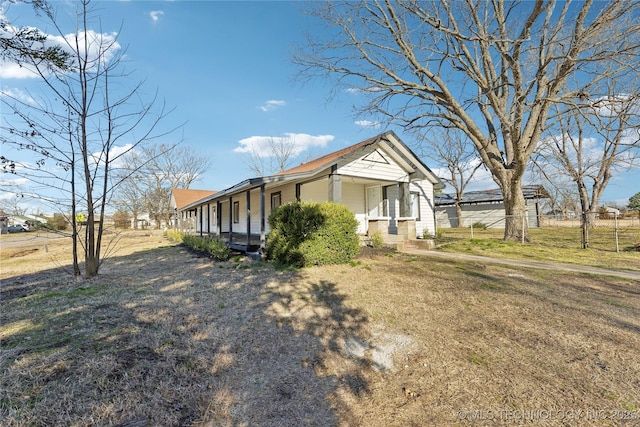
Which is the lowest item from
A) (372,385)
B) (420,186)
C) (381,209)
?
(372,385)

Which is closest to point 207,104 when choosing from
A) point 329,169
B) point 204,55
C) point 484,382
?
point 204,55

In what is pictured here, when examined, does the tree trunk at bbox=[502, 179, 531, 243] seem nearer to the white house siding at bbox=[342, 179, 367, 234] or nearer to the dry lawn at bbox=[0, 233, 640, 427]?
the white house siding at bbox=[342, 179, 367, 234]

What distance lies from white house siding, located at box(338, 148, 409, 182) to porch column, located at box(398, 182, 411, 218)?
30cm

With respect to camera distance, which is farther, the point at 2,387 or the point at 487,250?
the point at 487,250

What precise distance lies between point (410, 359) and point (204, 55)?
11.1m

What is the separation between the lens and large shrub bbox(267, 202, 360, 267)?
742 cm

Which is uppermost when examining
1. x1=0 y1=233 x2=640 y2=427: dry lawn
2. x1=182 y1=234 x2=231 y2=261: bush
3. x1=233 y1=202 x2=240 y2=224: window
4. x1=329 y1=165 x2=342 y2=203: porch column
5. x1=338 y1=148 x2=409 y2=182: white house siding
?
x1=338 y1=148 x2=409 y2=182: white house siding

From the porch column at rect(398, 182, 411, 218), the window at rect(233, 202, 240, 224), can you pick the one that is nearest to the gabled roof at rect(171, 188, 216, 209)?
the window at rect(233, 202, 240, 224)

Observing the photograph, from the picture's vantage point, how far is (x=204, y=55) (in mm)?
9969

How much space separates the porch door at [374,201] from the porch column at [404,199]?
1240mm

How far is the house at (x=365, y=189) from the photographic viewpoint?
10.3 m

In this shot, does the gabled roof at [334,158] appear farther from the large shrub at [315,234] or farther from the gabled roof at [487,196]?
the gabled roof at [487,196]

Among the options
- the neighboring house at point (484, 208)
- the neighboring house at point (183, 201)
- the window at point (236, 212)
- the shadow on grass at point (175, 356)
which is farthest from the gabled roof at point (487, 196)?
the shadow on grass at point (175, 356)

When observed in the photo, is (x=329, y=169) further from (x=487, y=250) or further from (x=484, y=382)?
(x=484, y=382)
